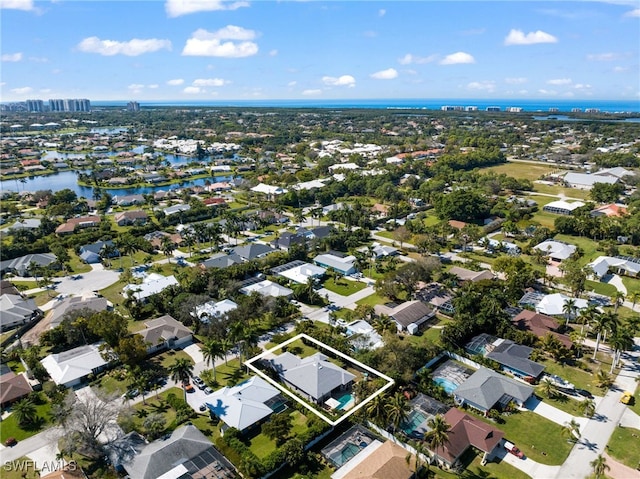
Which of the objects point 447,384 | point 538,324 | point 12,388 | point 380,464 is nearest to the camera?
point 380,464

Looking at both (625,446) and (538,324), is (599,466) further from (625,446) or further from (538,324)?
(538,324)

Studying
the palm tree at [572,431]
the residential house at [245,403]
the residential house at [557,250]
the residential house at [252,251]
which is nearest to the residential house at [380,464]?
the residential house at [245,403]

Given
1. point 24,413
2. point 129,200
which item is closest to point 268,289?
point 24,413

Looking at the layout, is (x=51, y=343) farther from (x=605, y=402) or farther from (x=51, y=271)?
(x=605, y=402)

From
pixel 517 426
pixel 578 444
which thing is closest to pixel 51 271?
pixel 517 426

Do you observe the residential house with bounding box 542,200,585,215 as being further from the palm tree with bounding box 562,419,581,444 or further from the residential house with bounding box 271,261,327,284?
the palm tree with bounding box 562,419,581,444

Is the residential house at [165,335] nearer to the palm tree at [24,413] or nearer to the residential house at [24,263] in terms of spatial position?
the palm tree at [24,413]

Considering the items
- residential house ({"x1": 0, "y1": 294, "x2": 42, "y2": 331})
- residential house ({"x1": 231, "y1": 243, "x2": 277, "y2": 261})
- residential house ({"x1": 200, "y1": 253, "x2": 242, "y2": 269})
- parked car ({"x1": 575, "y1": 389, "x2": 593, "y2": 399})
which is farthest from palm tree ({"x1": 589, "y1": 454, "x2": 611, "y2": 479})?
residential house ({"x1": 0, "y1": 294, "x2": 42, "y2": 331})
